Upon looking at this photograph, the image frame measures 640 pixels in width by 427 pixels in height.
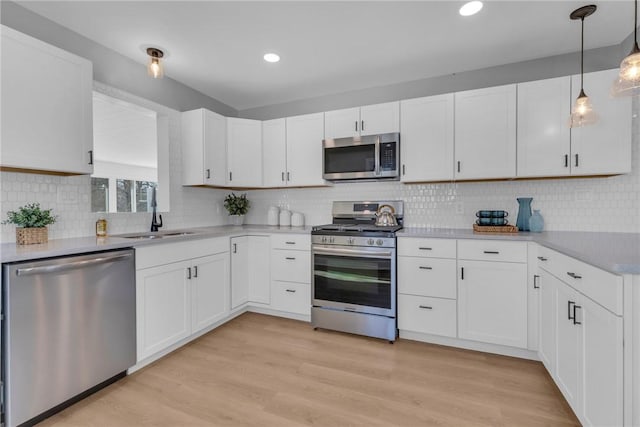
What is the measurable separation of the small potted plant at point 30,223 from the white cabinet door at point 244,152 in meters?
1.68

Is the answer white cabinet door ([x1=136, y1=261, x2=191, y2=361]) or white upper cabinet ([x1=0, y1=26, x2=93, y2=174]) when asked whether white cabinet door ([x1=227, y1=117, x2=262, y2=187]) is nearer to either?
white cabinet door ([x1=136, y1=261, x2=191, y2=361])

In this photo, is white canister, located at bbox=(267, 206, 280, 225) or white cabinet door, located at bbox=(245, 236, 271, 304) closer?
white cabinet door, located at bbox=(245, 236, 271, 304)

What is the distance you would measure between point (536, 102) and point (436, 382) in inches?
91.9

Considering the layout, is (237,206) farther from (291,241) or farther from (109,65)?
(109,65)

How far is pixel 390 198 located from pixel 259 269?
161cm

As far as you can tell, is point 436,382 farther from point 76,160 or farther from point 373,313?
point 76,160

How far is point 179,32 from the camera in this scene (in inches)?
89.3

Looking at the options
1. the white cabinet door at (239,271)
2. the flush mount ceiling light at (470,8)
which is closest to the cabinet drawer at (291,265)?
the white cabinet door at (239,271)

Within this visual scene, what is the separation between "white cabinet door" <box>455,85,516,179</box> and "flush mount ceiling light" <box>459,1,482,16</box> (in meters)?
0.73

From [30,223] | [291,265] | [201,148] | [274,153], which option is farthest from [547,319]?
[30,223]

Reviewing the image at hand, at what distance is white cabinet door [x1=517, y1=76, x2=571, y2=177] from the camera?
2391 mm

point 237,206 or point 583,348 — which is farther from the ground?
point 237,206

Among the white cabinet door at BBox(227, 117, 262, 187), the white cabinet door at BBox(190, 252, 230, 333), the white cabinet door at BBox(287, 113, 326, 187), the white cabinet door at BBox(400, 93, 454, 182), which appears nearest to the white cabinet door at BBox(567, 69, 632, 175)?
the white cabinet door at BBox(400, 93, 454, 182)

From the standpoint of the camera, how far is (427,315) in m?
2.53
